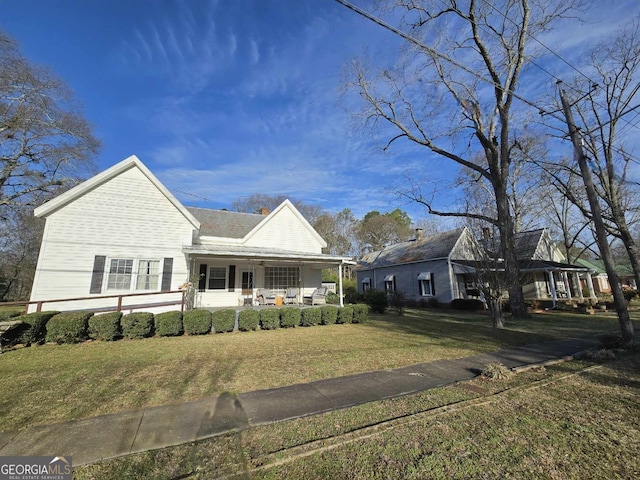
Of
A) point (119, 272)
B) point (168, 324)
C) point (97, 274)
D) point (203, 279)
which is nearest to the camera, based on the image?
point (168, 324)

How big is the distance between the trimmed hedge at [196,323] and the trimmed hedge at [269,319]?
1866 millimetres

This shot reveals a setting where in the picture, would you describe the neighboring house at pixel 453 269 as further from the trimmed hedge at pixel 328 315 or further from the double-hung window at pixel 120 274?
the double-hung window at pixel 120 274

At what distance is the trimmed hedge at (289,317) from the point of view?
10.4m

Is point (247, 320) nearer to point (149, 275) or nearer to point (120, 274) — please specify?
point (149, 275)

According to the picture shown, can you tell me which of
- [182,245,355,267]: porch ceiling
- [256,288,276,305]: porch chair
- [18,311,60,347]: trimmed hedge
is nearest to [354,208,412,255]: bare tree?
[182,245,355,267]: porch ceiling

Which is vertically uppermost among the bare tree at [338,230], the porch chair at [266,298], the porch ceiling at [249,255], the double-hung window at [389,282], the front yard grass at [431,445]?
the bare tree at [338,230]

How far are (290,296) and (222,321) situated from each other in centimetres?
711

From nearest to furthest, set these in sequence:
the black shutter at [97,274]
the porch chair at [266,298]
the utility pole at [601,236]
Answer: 1. the utility pole at [601,236]
2. the black shutter at [97,274]
3. the porch chair at [266,298]

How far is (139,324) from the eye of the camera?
834 cm

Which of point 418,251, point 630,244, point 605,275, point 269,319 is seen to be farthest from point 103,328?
point 605,275

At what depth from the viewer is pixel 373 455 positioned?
8.90 ft

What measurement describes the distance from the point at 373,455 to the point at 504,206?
13977 millimetres

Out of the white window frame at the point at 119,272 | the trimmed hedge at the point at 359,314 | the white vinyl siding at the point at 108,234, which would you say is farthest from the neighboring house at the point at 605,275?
the white window frame at the point at 119,272

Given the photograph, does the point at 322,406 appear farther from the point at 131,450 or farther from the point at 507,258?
the point at 507,258
